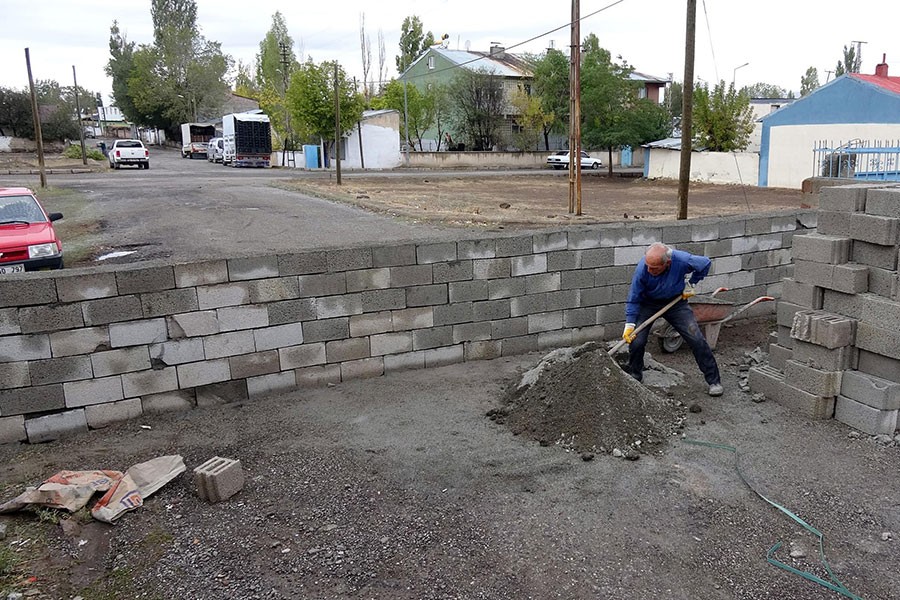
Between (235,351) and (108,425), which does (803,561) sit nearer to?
(235,351)

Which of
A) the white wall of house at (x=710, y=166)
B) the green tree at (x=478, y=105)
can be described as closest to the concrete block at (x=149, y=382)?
the white wall of house at (x=710, y=166)

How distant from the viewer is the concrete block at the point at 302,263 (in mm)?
6465

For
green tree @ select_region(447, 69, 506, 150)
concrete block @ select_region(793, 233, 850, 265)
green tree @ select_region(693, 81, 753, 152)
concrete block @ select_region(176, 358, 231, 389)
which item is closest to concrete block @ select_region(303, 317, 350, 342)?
concrete block @ select_region(176, 358, 231, 389)

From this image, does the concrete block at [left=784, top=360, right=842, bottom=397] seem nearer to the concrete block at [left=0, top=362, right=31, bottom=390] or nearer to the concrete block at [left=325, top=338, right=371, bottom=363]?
the concrete block at [left=325, top=338, right=371, bottom=363]

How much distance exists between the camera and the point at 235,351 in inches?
251

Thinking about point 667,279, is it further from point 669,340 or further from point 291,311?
point 291,311

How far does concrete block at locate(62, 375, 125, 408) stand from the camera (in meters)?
5.73

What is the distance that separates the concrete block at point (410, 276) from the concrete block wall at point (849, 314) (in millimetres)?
3527

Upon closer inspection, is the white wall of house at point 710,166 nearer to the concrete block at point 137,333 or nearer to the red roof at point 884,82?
the red roof at point 884,82

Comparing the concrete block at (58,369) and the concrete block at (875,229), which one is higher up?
the concrete block at (875,229)

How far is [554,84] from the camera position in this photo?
1783 inches

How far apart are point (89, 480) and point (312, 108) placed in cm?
4087

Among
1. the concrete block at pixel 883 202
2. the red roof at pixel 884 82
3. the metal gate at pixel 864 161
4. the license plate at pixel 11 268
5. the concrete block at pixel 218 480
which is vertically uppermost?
the red roof at pixel 884 82

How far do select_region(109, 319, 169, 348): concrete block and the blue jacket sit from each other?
4.30 m
